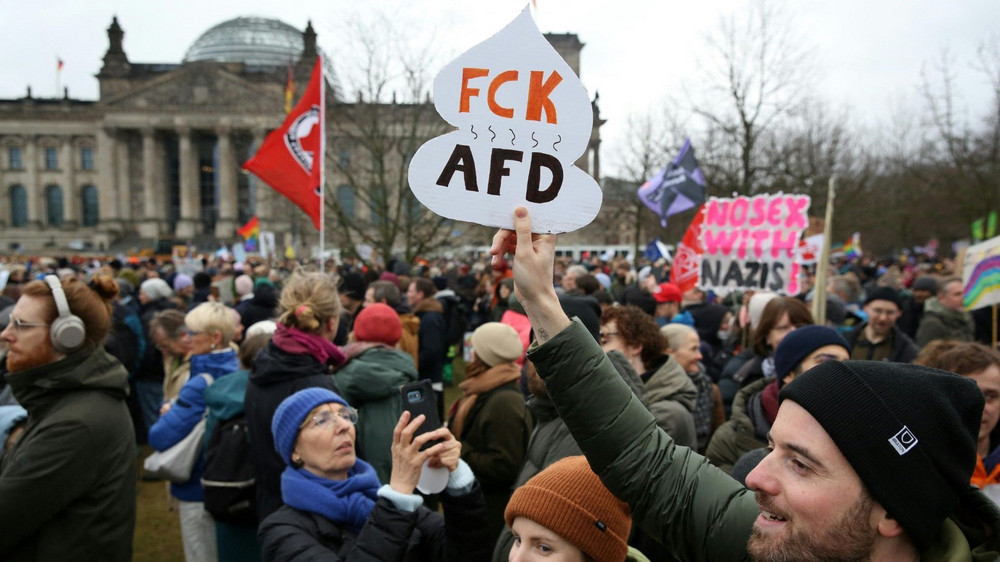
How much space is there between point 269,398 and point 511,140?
2172mm

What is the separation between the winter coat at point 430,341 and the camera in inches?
285

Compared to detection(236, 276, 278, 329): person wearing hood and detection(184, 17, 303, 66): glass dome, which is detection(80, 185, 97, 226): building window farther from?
detection(236, 276, 278, 329): person wearing hood

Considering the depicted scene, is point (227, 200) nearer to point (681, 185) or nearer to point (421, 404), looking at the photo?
point (681, 185)

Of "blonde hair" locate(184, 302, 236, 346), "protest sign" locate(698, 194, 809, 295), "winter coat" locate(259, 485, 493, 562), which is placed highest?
"protest sign" locate(698, 194, 809, 295)

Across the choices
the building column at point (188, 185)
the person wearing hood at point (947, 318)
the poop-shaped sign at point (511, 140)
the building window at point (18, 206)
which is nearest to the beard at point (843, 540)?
the poop-shaped sign at point (511, 140)

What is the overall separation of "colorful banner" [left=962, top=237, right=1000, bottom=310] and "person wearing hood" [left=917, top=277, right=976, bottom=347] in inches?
14.0

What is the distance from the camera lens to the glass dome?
225 feet

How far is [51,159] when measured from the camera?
6419 cm

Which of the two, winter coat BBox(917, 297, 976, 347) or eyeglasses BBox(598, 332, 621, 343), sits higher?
eyeglasses BBox(598, 332, 621, 343)

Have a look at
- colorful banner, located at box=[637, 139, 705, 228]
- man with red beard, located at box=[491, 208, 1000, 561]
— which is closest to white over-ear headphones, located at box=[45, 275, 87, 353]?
man with red beard, located at box=[491, 208, 1000, 561]

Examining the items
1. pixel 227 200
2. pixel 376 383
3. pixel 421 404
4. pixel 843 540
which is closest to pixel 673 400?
pixel 421 404

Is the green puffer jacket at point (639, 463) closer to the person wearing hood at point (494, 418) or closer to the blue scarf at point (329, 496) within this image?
the blue scarf at point (329, 496)

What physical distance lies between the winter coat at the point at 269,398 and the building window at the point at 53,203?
74.1 meters

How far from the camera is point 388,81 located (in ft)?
51.3
